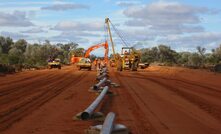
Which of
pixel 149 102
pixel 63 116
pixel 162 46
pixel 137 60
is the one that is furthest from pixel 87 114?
pixel 162 46

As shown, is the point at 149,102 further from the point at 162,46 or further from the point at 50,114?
the point at 162,46

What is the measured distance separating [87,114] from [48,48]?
14723cm

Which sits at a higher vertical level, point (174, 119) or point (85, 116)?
point (85, 116)

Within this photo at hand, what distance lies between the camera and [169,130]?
11195mm

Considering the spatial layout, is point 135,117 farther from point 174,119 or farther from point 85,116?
point 85,116

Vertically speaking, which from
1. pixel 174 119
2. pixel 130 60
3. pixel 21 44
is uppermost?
pixel 21 44

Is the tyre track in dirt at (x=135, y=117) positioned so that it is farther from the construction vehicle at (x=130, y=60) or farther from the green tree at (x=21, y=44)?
the green tree at (x=21, y=44)

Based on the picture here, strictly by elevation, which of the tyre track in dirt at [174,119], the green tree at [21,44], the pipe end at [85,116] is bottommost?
the tyre track in dirt at [174,119]

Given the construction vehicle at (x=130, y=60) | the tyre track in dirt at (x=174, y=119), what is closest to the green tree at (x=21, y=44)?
the construction vehicle at (x=130, y=60)

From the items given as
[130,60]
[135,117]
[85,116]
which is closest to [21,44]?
[130,60]

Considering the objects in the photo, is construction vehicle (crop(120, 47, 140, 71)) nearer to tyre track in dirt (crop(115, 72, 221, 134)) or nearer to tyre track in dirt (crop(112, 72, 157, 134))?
tyre track in dirt (crop(112, 72, 157, 134))

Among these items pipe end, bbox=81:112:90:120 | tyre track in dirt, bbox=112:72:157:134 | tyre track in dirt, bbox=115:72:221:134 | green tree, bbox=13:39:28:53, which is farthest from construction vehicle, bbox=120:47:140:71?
green tree, bbox=13:39:28:53

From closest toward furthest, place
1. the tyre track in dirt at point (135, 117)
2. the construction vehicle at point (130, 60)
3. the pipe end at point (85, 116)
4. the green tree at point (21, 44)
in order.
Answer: the tyre track in dirt at point (135, 117) < the pipe end at point (85, 116) < the construction vehicle at point (130, 60) < the green tree at point (21, 44)

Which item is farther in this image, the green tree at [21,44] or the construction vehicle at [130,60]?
the green tree at [21,44]
